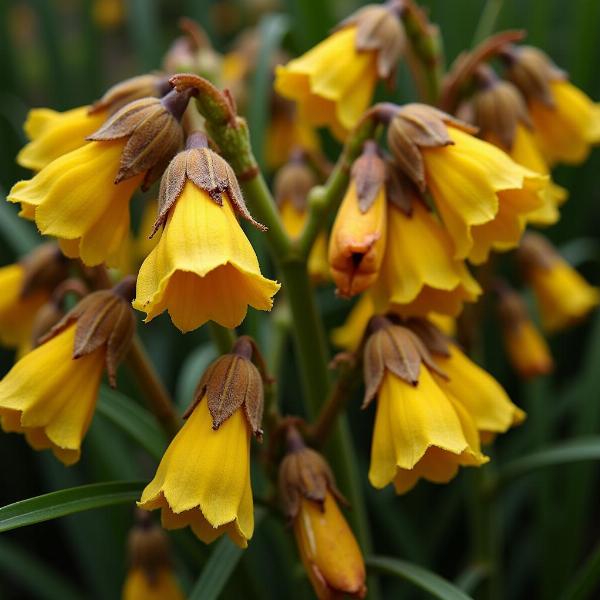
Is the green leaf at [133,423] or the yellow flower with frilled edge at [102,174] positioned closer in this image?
the yellow flower with frilled edge at [102,174]

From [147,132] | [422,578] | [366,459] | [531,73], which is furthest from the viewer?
[366,459]

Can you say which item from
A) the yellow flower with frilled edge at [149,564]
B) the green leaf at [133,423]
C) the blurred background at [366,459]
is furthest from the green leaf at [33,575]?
the green leaf at [133,423]

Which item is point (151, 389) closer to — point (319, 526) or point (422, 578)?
point (319, 526)

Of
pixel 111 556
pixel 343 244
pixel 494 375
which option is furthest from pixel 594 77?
pixel 111 556

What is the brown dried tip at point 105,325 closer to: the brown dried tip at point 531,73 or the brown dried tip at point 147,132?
the brown dried tip at point 147,132

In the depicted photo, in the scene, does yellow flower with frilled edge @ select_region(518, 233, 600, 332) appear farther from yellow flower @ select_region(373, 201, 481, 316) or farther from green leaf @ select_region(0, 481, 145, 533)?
green leaf @ select_region(0, 481, 145, 533)

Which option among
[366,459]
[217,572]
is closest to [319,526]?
[217,572]
